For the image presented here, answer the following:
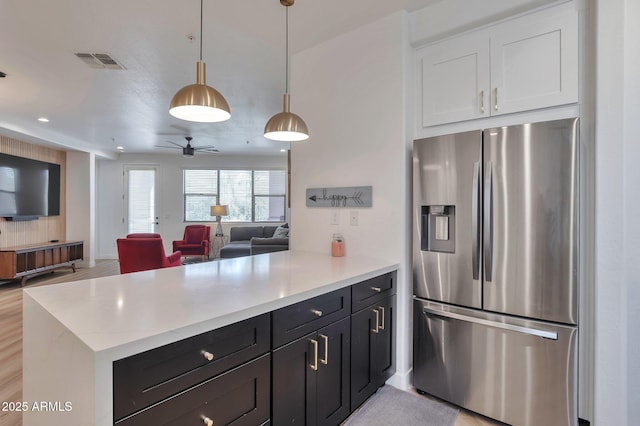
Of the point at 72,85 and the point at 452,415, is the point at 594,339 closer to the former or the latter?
the point at 452,415

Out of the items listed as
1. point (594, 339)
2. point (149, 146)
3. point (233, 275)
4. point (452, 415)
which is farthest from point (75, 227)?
point (594, 339)

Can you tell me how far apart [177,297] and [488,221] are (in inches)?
66.3

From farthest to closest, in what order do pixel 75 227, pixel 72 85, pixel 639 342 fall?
pixel 75 227, pixel 72 85, pixel 639 342

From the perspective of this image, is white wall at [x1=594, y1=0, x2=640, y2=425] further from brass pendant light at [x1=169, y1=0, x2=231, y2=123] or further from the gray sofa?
the gray sofa

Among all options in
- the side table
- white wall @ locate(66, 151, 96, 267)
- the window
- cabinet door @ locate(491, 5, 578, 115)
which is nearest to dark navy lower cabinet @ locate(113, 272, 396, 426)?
cabinet door @ locate(491, 5, 578, 115)

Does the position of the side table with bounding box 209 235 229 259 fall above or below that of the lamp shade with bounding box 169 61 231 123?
below

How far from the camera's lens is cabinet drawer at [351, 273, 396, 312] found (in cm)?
181

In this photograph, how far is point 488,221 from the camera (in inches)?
72.3

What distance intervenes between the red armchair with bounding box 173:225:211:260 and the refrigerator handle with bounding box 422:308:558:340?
21.2 feet

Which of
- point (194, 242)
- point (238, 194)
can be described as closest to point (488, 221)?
point (194, 242)

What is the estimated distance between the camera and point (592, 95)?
5.59ft

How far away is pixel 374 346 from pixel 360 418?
408 mm

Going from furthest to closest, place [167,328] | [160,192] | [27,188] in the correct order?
[160,192], [27,188], [167,328]

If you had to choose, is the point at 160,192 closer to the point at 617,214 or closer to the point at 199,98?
the point at 199,98
